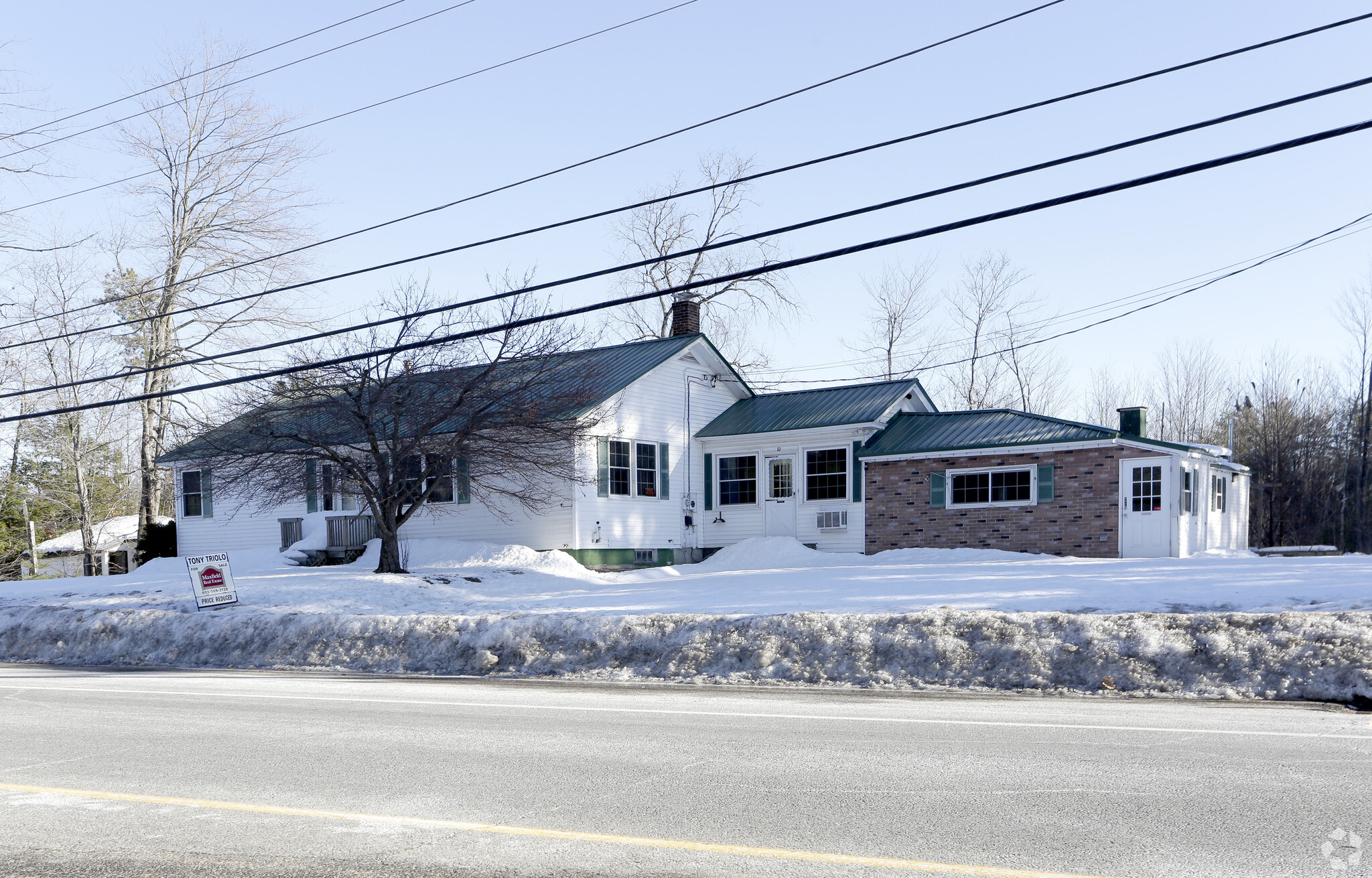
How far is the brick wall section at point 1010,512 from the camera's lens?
24625 mm

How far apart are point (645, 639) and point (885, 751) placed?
607 cm

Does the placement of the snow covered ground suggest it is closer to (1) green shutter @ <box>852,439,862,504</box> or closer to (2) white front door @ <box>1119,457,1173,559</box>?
(2) white front door @ <box>1119,457,1173,559</box>

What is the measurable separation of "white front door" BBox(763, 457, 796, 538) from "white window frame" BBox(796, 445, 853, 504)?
0.62 feet

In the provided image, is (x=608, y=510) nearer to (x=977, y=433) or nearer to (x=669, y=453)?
(x=669, y=453)

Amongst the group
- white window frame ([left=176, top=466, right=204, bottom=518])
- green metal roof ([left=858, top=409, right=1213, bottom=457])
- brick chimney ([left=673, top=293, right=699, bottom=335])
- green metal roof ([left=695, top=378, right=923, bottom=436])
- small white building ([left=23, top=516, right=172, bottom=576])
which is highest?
brick chimney ([left=673, top=293, right=699, bottom=335])

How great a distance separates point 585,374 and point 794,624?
1219 centimetres

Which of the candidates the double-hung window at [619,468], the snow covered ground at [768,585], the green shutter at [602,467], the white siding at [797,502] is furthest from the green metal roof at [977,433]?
the green shutter at [602,467]

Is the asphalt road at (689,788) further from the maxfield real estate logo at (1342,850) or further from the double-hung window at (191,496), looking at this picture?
the double-hung window at (191,496)

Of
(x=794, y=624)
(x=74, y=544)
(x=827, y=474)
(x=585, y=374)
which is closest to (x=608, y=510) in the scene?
(x=585, y=374)

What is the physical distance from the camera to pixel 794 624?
41.6ft

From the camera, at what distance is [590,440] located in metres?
26.1

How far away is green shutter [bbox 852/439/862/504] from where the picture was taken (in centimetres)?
2780

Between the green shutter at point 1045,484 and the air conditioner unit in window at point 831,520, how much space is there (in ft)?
16.4

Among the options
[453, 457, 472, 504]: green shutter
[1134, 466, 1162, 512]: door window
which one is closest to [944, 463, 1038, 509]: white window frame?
[1134, 466, 1162, 512]: door window
